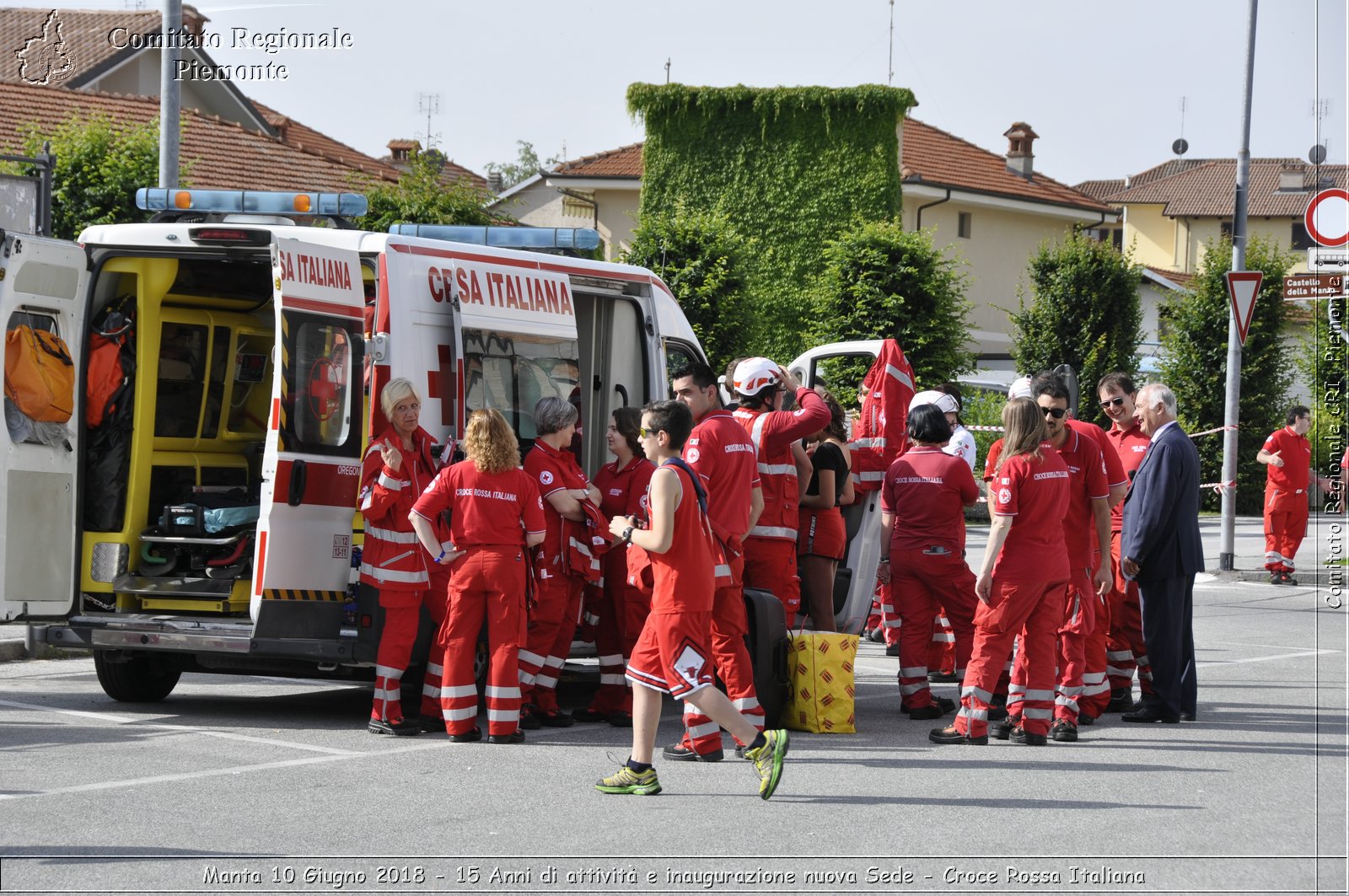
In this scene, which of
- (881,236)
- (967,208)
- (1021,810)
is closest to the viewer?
(1021,810)

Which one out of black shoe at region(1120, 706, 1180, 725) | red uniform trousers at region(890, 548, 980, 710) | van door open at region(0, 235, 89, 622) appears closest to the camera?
van door open at region(0, 235, 89, 622)

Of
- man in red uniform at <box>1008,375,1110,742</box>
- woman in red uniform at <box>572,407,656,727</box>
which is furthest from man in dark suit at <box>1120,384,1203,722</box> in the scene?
woman in red uniform at <box>572,407,656,727</box>

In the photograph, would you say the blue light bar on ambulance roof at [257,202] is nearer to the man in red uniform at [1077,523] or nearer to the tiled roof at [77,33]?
the man in red uniform at [1077,523]

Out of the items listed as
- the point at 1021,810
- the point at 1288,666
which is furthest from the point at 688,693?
the point at 1288,666

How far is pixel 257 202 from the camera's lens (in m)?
9.72

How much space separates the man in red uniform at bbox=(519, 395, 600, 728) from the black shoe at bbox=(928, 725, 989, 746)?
2.09 m

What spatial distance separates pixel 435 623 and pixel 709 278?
2212 cm

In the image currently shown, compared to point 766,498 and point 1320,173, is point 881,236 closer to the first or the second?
point 1320,173

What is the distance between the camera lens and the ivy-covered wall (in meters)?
40.1

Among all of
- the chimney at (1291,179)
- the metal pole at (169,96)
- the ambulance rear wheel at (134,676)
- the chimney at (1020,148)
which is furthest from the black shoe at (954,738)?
the chimney at (1291,179)

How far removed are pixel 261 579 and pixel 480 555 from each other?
115 centimetres

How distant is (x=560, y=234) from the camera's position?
10227mm

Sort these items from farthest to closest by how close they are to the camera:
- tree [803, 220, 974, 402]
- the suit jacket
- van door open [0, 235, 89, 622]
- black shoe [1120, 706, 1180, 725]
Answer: tree [803, 220, 974, 402] → black shoe [1120, 706, 1180, 725] → the suit jacket → van door open [0, 235, 89, 622]

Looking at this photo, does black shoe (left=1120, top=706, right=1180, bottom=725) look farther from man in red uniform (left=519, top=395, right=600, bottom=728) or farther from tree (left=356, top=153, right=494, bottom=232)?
tree (left=356, top=153, right=494, bottom=232)
